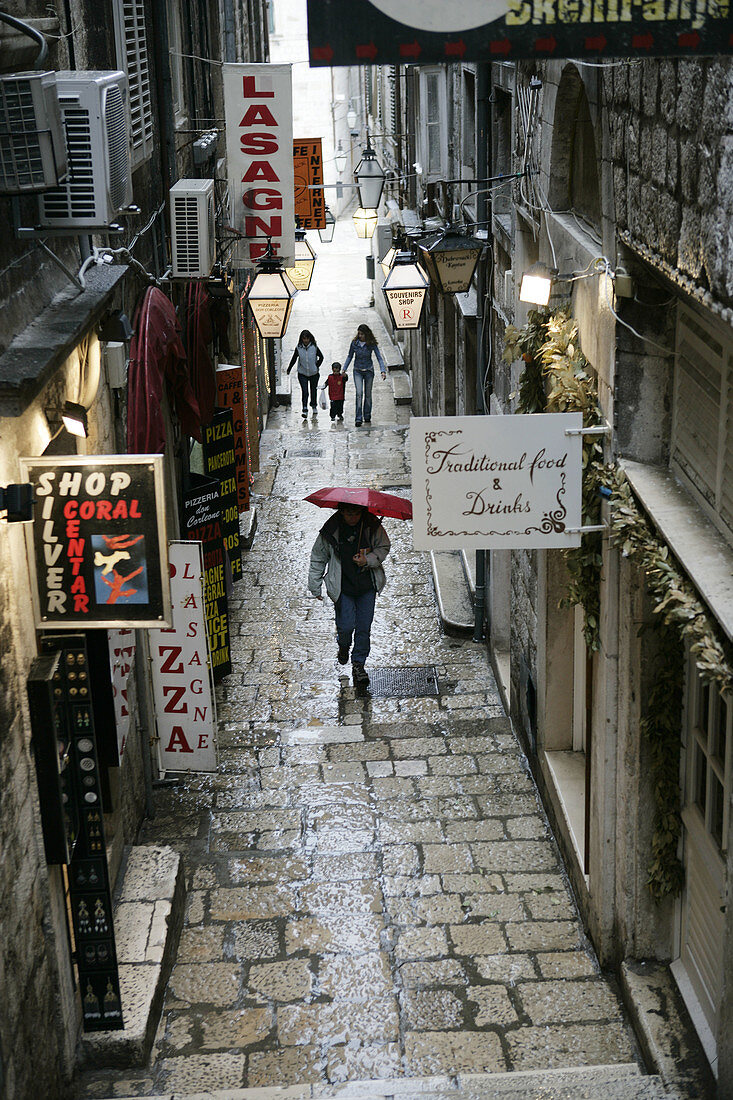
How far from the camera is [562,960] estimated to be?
23.0ft

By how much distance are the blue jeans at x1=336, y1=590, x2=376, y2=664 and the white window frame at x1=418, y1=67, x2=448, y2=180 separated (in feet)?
22.2

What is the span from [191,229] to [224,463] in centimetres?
224

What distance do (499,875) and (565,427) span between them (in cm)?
326

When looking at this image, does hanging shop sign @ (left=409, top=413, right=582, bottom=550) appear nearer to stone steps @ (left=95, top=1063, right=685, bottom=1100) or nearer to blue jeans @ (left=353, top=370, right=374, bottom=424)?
stone steps @ (left=95, top=1063, right=685, bottom=1100)

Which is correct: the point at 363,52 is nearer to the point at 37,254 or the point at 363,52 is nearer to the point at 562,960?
the point at 37,254

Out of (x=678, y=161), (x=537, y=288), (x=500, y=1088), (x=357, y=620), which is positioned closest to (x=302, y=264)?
(x=357, y=620)

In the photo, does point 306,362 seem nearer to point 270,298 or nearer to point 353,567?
point 270,298

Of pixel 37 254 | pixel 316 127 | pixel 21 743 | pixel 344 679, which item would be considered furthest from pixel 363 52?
pixel 316 127

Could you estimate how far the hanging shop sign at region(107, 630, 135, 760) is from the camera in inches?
264

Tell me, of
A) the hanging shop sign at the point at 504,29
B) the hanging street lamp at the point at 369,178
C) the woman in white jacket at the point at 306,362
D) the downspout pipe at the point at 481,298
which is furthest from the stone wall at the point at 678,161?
the woman in white jacket at the point at 306,362

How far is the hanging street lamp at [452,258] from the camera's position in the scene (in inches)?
432

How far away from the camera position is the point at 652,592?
5730 mm

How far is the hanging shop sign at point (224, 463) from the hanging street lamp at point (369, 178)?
9419 mm

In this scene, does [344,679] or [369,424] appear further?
[369,424]
